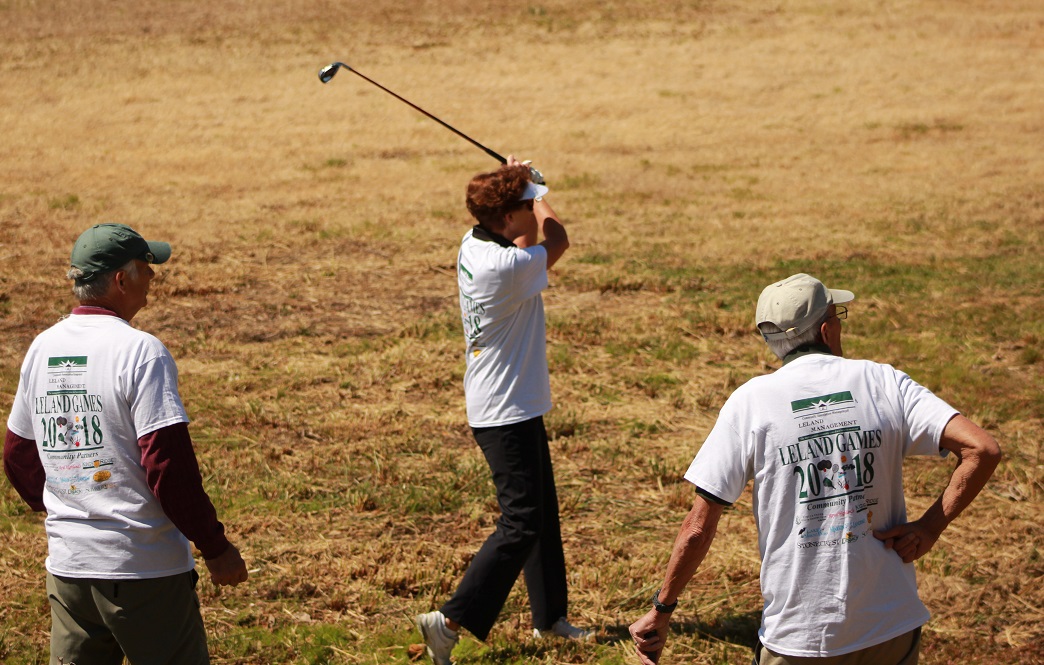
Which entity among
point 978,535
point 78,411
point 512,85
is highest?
point 512,85

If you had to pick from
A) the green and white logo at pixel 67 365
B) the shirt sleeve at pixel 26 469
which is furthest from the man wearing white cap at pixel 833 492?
the shirt sleeve at pixel 26 469

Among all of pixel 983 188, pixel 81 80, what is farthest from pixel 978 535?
pixel 81 80

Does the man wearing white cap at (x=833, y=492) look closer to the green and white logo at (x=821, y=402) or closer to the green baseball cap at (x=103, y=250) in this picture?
the green and white logo at (x=821, y=402)

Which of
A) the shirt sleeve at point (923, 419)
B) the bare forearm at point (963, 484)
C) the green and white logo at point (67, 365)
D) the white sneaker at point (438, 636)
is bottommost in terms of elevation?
→ the white sneaker at point (438, 636)

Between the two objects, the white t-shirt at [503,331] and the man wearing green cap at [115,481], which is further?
the white t-shirt at [503,331]

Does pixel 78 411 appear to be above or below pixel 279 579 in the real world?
above

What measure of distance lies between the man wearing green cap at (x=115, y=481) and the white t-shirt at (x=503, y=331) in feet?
5.11

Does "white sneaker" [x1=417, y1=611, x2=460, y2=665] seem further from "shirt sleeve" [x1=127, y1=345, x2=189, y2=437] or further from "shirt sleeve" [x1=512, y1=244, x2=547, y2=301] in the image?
"shirt sleeve" [x1=127, y1=345, x2=189, y2=437]

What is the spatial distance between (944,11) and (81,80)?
22.5m

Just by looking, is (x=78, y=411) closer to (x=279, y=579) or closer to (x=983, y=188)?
(x=279, y=579)

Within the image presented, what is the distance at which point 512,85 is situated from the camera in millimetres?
25062

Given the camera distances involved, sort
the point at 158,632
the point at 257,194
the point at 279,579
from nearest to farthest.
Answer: the point at 158,632
the point at 279,579
the point at 257,194

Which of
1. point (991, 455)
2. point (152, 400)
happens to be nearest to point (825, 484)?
point (991, 455)

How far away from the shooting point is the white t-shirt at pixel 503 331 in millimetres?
4727
